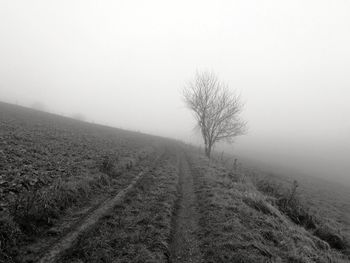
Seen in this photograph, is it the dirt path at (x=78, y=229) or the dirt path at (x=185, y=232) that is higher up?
the dirt path at (x=185, y=232)

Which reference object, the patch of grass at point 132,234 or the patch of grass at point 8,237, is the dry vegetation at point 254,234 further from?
the patch of grass at point 8,237

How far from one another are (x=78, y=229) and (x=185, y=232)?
12.9 feet

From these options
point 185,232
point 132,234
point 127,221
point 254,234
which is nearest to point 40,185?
point 127,221

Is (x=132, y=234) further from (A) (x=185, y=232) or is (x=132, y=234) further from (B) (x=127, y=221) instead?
(A) (x=185, y=232)

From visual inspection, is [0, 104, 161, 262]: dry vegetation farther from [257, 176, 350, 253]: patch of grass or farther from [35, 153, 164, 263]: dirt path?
[257, 176, 350, 253]: patch of grass

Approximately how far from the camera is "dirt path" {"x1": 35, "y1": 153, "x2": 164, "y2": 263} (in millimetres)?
5923

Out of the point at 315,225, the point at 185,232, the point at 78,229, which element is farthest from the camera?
the point at 315,225

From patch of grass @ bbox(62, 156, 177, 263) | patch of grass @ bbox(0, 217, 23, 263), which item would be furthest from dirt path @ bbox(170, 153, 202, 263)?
patch of grass @ bbox(0, 217, 23, 263)

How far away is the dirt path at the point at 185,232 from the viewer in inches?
273

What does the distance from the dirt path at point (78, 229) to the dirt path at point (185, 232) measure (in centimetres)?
299

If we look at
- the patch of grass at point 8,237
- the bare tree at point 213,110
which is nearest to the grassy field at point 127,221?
the patch of grass at point 8,237

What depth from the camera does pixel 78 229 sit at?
24.2 feet

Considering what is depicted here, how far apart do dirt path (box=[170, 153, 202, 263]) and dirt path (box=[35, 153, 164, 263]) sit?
2.99 meters

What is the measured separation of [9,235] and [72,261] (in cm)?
209
